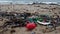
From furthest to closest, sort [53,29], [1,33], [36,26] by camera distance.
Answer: [36,26], [53,29], [1,33]

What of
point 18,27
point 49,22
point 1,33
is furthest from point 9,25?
point 49,22

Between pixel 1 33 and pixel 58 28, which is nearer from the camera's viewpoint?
pixel 1 33

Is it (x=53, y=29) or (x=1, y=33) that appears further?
(x=53, y=29)

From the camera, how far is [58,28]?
519 centimetres

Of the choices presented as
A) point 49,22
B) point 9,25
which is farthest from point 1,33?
point 49,22

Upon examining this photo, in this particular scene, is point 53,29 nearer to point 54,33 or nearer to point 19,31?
point 54,33

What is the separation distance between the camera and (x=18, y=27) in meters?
5.38

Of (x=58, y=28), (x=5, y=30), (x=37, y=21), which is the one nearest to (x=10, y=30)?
(x=5, y=30)

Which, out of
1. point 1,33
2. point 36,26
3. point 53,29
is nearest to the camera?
point 1,33

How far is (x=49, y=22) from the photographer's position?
5.50m

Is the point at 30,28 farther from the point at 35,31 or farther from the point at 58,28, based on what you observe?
the point at 58,28

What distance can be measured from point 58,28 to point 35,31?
2.10 feet

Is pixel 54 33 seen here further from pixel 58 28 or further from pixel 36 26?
pixel 36 26

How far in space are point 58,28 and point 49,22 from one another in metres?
0.40
